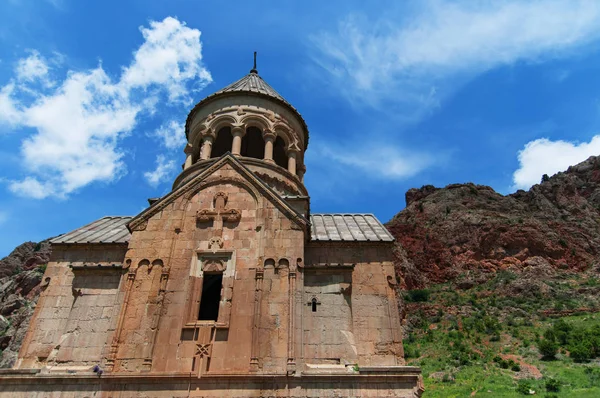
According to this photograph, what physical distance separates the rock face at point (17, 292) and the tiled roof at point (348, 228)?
96.1ft

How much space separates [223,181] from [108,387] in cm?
463

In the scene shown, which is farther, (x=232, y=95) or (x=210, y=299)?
(x=232, y=95)

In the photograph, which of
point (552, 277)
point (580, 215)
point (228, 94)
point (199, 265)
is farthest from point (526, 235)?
point (199, 265)

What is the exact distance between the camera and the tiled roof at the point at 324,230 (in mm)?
9828

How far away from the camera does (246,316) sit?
7996 mm

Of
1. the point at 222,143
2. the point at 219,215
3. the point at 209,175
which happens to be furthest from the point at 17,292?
the point at 219,215

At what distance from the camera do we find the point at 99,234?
1062 cm

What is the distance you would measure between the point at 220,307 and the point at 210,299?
241 cm

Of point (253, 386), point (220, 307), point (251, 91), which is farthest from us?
point (251, 91)

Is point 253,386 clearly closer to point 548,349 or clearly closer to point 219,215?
point 219,215

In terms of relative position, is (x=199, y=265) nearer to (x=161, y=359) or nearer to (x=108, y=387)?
(x=161, y=359)

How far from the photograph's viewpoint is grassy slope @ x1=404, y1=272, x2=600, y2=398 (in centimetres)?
2781

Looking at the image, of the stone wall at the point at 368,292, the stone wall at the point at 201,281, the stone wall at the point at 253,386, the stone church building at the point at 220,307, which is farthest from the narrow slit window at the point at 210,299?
the stone wall at the point at 368,292

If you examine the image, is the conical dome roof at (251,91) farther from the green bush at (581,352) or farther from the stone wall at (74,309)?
the green bush at (581,352)
